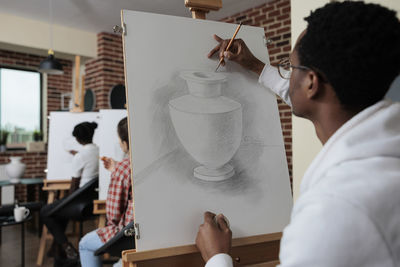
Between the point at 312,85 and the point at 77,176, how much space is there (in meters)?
2.83

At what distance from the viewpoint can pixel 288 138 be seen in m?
3.55

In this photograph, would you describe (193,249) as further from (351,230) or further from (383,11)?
(383,11)

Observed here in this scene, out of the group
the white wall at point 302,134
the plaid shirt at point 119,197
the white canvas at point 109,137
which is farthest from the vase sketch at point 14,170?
the white wall at point 302,134

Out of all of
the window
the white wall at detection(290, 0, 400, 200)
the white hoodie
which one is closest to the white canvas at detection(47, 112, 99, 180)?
the window

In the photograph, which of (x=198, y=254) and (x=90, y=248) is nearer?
(x=198, y=254)

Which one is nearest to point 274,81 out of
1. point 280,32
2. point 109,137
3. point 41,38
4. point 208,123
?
point 208,123

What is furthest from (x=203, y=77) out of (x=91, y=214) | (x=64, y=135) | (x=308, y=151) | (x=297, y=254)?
(x=64, y=135)

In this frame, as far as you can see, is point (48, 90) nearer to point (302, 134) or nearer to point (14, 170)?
point (14, 170)

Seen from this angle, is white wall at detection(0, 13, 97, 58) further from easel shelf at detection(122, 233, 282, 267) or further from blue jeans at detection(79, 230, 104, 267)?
easel shelf at detection(122, 233, 282, 267)

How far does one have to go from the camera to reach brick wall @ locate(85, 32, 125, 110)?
4.91m

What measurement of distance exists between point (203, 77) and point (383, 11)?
70 cm

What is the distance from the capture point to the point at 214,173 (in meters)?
1.19

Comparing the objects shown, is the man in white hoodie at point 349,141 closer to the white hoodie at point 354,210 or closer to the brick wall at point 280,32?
the white hoodie at point 354,210

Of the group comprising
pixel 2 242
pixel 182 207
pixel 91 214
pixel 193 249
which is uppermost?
pixel 182 207
